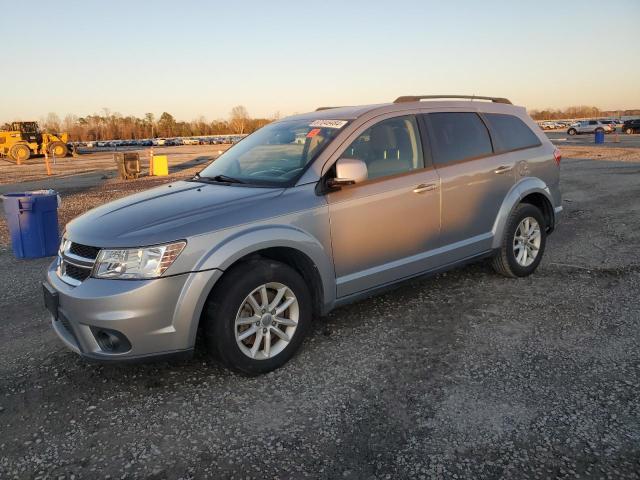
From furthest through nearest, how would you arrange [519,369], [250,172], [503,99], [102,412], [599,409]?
[503,99]
[250,172]
[519,369]
[102,412]
[599,409]

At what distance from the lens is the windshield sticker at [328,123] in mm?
4086

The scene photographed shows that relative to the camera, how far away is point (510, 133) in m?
5.22

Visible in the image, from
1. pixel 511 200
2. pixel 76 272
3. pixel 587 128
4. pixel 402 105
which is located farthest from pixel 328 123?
pixel 587 128

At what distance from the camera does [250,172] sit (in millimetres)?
4176

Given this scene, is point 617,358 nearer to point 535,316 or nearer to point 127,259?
point 535,316

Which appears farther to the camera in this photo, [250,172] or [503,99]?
[503,99]

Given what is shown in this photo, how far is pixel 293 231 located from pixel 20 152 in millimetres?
36731

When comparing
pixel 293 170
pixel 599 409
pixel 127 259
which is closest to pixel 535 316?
pixel 599 409

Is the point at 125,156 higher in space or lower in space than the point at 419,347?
higher

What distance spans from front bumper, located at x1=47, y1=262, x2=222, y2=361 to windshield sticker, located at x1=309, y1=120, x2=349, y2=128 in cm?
162

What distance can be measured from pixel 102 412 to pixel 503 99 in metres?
4.78

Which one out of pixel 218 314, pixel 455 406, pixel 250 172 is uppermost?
pixel 250 172

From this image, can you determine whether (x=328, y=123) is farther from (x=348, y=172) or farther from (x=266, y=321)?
(x=266, y=321)

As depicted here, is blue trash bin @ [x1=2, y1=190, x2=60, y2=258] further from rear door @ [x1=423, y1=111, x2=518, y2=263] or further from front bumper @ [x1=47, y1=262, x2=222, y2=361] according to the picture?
rear door @ [x1=423, y1=111, x2=518, y2=263]
